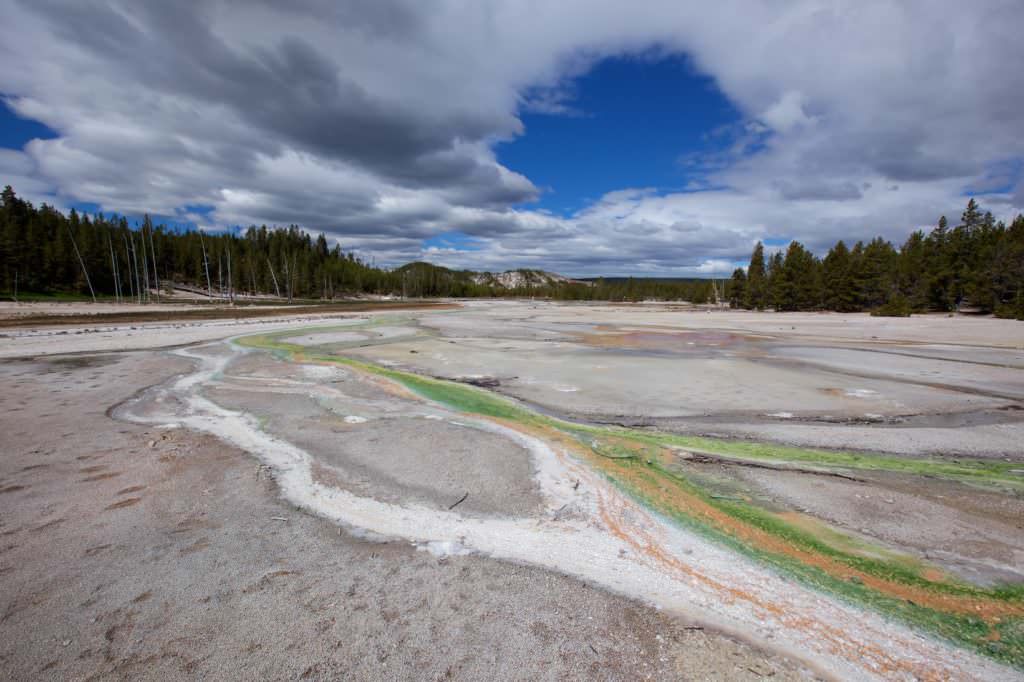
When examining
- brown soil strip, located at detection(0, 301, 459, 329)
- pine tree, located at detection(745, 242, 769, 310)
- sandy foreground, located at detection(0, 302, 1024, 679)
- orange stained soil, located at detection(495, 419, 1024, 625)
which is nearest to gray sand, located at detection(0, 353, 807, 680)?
sandy foreground, located at detection(0, 302, 1024, 679)

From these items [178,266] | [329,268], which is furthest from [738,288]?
[178,266]

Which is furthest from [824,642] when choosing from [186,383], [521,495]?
[186,383]

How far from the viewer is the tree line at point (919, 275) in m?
44.3

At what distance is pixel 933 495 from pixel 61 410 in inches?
578

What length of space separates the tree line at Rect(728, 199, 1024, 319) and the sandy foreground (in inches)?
1984

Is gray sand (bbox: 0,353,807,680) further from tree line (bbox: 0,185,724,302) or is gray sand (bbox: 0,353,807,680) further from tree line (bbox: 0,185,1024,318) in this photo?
tree line (bbox: 0,185,724,302)

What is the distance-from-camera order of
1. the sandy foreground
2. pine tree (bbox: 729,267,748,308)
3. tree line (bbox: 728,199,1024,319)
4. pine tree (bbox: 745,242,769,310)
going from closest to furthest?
the sandy foreground < tree line (bbox: 728,199,1024,319) < pine tree (bbox: 745,242,769,310) < pine tree (bbox: 729,267,748,308)

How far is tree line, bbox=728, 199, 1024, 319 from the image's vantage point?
44.3 metres

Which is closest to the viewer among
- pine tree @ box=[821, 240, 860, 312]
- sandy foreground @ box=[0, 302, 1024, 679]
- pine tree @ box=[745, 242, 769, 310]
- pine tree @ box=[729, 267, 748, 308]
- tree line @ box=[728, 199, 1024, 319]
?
sandy foreground @ box=[0, 302, 1024, 679]

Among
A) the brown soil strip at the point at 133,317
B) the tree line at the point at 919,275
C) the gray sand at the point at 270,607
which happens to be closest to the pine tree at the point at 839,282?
the tree line at the point at 919,275

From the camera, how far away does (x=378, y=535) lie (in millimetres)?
4359

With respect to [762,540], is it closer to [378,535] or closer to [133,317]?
[378,535]

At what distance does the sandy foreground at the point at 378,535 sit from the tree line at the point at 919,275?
50.4m

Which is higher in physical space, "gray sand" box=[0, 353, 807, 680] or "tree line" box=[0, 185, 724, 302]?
"tree line" box=[0, 185, 724, 302]
